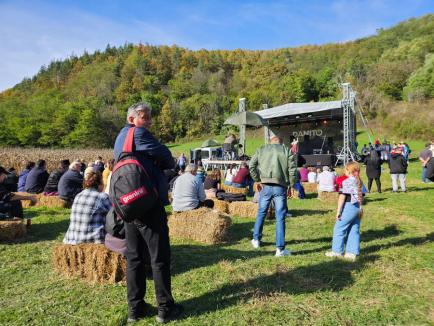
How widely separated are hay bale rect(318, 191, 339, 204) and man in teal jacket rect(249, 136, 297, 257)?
4839mm

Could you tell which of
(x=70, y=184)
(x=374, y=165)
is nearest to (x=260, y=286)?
(x=70, y=184)

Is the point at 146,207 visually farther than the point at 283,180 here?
No

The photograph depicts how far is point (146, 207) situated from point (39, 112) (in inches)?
2884

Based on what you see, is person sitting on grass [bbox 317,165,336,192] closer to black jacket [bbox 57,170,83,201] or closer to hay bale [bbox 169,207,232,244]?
hay bale [bbox 169,207,232,244]

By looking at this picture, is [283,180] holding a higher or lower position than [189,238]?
higher

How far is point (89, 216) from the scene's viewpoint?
3889 mm

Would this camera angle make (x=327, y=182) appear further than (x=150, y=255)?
Yes

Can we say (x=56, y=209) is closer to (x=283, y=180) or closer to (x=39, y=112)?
(x=283, y=180)

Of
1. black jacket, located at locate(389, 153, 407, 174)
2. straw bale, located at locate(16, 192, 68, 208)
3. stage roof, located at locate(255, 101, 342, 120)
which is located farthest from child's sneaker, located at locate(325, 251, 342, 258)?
stage roof, located at locate(255, 101, 342, 120)

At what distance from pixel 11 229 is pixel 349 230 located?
491 cm

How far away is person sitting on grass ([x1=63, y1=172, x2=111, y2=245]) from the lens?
3.88 m

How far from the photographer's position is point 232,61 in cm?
9969

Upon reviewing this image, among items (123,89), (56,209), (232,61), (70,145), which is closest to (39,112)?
(70,145)

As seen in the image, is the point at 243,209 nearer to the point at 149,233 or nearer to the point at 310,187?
the point at 149,233
